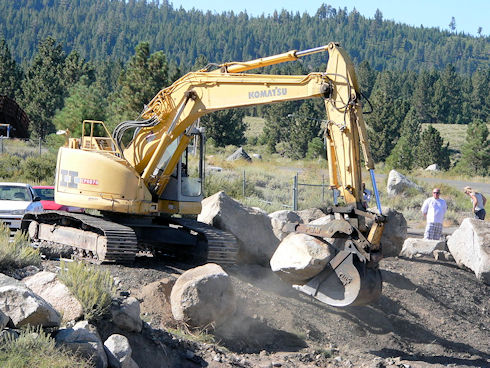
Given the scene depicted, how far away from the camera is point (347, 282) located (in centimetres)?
1112

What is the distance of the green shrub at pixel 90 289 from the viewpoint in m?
9.05

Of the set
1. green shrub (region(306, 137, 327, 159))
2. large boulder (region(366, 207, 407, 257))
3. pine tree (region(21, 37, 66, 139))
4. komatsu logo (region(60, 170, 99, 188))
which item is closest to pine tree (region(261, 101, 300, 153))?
green shrub (region(306, 137, 327, 159))

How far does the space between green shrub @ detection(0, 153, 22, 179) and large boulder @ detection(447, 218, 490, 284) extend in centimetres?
2021

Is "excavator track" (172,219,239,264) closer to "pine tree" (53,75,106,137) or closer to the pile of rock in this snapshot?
the pile of rock

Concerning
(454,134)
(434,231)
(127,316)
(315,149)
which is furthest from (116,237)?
(454,134)

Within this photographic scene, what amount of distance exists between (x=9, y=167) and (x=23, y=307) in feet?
85.6

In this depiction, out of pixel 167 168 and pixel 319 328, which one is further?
pixel 167 168

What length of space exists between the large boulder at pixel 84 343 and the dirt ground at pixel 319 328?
968mm

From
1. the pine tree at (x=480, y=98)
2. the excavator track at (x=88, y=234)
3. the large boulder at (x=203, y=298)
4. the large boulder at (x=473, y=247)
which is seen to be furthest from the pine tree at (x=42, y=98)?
the pine tree at (x=480, y=98)

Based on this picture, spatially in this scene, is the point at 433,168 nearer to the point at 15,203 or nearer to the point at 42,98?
the point at 42,98

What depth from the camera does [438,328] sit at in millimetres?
13789

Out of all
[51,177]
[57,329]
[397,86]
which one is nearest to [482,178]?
[51,177]

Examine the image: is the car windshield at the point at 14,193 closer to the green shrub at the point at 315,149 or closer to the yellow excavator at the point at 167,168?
the yellow excavator at the point at 167,168

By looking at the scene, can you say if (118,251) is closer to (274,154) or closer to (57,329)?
(57,329)
